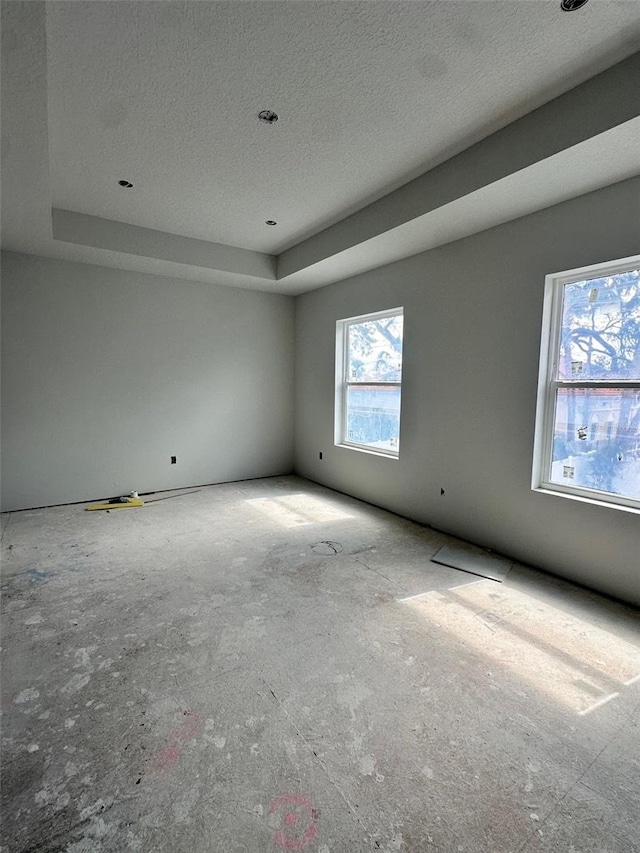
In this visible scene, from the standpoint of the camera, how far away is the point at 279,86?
2.12 meters

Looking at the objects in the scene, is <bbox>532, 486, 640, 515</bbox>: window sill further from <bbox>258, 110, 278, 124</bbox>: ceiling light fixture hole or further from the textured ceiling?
<bbox>258, 110, 278, 124</bbox>: ceiling light fixture hole

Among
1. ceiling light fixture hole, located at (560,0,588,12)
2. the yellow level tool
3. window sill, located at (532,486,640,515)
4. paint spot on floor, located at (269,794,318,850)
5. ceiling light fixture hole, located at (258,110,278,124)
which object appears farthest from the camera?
the yellow level tool

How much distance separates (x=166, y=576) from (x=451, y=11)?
135 inches

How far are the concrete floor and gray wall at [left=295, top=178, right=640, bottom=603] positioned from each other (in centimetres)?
34

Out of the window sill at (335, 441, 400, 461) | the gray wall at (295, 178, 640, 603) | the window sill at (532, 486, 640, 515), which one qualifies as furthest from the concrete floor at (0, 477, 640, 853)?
the window sill at (335, 441, 400, 461)

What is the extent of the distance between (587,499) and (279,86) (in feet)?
10.3

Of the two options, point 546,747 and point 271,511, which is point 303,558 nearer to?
point 271,511

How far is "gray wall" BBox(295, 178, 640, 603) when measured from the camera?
2.65 m

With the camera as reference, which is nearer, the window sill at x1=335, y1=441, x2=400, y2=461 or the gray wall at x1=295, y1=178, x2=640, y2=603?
the gray wall at x1=295, y1=178, x2=640, y2=603

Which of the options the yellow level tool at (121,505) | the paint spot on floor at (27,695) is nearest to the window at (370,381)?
the yellow level tool at (121,505)

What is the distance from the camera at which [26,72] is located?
1.75m

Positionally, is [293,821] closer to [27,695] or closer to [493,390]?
[27,695]

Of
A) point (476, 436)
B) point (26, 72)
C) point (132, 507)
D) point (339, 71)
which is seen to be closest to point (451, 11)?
point (339, 71)

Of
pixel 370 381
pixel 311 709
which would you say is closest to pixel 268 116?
pixel 370 381
